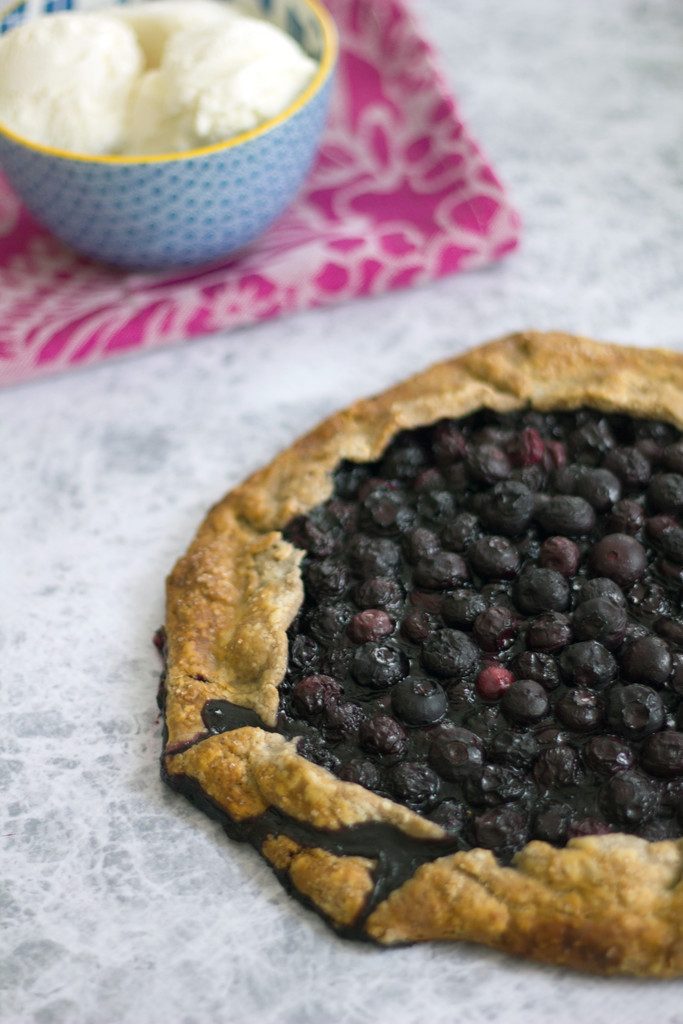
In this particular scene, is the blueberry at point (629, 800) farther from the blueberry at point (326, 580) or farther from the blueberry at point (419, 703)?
the blueberry at point (326, 580)

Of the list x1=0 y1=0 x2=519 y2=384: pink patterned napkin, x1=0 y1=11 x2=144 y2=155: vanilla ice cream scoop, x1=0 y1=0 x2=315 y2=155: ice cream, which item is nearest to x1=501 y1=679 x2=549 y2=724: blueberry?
x1=0 y1=0 x2=519 y2=384: pink patterned napkin

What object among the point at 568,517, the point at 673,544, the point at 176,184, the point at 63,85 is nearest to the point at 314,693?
the point at 568,517

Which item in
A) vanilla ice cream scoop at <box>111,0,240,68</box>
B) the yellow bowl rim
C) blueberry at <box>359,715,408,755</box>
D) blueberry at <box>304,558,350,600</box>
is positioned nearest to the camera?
blueberry at <box>359,715,408,755</box>

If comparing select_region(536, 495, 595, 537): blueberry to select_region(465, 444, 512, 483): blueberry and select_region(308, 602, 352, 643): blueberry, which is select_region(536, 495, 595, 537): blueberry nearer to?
select_region(465, 444, 512, 483): blueberry

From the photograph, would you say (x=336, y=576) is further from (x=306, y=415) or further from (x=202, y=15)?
(x=202, y=15)

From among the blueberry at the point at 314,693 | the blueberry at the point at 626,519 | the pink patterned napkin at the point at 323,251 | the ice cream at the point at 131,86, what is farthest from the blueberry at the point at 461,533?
the ice cream at the point at 131,86

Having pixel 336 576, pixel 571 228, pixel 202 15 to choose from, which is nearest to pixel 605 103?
pixel 571 228

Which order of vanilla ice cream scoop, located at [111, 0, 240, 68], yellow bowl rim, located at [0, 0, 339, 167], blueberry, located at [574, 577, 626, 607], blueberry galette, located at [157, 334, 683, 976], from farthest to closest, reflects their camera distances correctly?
1. vanilla ice cream scoop, located at [111, 0, 240, 68]
2. yellow bowl rim, located at [0, 0, 339, 167]
3. blueberry, located at [574, 577, 626, 607]
4. blueberry galette, located at [157, 334, 683, 976]

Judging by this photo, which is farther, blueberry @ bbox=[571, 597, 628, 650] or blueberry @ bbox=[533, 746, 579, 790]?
blueberry @ bbox=[571, 597, 628, 650]
